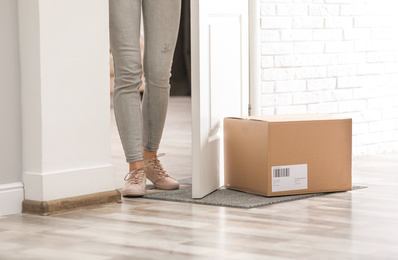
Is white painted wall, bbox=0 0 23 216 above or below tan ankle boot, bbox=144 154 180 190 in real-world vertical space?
above

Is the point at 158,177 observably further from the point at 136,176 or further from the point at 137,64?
the point at 137,64

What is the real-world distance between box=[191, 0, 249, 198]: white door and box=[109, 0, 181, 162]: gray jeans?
158 millimetres

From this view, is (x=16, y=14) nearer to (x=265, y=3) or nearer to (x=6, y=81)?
(x=6, y=81)

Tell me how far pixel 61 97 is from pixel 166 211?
49 centimetres

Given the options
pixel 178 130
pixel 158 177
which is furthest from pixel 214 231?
pixel 178 130

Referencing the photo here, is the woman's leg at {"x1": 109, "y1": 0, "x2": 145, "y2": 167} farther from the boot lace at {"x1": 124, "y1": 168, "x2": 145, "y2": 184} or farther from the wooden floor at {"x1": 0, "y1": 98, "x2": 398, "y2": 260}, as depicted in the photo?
the wooden floor at {"x1": 0, "y1": 98, "x2": 398, "y2": 260}

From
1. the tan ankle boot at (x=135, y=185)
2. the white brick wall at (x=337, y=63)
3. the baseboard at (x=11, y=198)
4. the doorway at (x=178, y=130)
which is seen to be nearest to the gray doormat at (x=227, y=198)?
the tan ankle boot at (x=135, y=185)

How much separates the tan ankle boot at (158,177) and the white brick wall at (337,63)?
2.42ft

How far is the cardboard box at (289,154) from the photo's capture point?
2629mm

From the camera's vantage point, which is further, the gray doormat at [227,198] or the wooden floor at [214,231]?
the gray doormat at [227,198]

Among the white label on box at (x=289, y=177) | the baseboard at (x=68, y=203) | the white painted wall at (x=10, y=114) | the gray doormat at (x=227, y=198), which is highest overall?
the white painted wall at (x=10, y=114)

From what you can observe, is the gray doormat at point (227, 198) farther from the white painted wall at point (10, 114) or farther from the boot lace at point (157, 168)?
the white painted wall at point (10, 114)

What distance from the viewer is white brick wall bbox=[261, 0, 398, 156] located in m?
3.45

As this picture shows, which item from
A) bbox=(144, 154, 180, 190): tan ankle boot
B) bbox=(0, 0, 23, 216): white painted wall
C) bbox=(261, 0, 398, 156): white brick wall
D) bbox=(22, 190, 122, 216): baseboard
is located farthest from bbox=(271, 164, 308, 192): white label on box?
bbox=(0, 0, 23, 216): white painted wall
